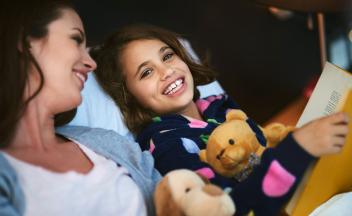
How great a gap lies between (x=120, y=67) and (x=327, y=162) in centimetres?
61

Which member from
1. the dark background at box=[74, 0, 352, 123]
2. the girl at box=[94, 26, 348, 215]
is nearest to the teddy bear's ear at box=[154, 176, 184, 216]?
the girl at box=[94, 26, 348, 215]

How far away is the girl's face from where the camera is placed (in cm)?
115

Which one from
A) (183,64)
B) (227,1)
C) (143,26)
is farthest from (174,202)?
(227,1)

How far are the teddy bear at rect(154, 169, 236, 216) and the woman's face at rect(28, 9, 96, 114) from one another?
265 mm

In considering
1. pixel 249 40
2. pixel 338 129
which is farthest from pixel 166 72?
pixel 249 40

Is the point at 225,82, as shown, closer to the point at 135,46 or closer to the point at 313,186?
the point at 135,46

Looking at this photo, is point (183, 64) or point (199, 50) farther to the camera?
point (199, 50)

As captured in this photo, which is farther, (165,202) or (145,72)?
(145,72)

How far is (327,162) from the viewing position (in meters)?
0.88

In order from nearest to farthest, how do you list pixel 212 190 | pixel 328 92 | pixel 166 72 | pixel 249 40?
pixel 212 190 → pixel 328 92 → pixel 166 72 → pixel 249 40

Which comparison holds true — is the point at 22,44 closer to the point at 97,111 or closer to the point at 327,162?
the point at 97,111

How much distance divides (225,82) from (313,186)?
1188 millimetres

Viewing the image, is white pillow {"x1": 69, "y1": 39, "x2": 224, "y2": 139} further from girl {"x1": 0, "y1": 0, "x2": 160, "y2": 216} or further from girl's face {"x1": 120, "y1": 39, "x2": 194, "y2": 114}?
girl {"x1": 0, "y1": 0, "x2": 160, "y2": 216}

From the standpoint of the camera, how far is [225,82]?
204cm
